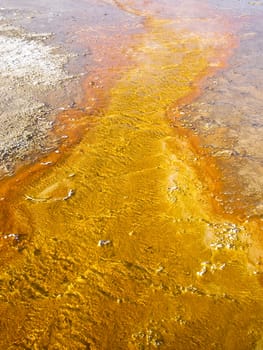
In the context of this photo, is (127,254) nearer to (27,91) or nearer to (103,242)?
(103,242)

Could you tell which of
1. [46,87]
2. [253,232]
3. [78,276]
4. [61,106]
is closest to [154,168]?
[253,232]

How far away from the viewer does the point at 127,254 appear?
4.97m

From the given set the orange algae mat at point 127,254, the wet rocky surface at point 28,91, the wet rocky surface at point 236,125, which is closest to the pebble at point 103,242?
the orange algae mat at point 127,254

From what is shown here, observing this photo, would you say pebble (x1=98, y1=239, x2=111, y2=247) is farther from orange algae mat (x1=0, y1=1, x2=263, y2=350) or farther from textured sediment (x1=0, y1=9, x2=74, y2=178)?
textured sediment (x1=0, y1=9, x2=74, y2=178)

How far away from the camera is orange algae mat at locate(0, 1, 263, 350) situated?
4129 millimetres

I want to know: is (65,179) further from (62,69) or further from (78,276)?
(62,69)

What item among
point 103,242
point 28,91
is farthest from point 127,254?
point 28,91

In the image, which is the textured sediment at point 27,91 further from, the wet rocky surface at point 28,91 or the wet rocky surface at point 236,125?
the wet rocky surface at point 236,125

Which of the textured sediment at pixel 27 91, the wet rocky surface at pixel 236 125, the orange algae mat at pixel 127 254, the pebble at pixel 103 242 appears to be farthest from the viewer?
the textured sediment at pixel 27 91

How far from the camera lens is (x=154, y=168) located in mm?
6504

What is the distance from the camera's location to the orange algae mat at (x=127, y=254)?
13.5 feet

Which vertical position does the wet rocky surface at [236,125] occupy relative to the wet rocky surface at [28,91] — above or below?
below

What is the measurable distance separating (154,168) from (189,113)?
234cm

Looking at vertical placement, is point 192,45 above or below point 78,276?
above
